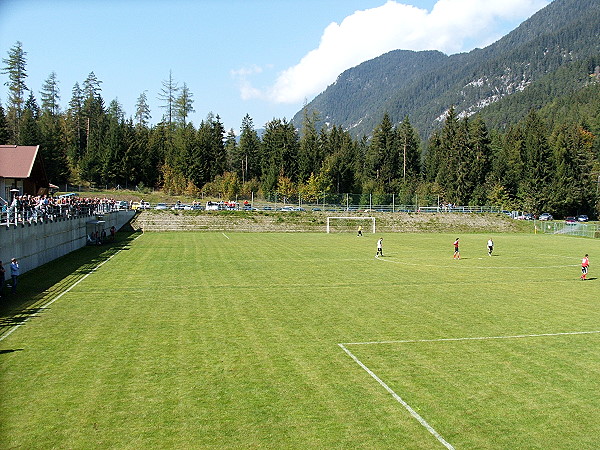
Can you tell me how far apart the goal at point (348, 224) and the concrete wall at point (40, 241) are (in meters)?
36.8

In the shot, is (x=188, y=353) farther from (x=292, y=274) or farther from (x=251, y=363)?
(x=292, y=274)

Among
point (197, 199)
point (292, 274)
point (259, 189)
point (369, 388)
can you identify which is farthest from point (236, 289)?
point (259, 189)

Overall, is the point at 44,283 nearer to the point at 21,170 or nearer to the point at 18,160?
the point at 21,170

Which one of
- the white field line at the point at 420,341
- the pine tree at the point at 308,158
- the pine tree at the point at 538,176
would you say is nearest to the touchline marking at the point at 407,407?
the white field line at the point at 420,341

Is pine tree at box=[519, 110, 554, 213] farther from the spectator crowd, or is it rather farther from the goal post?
the spectator crowd

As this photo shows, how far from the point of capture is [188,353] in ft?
49.1

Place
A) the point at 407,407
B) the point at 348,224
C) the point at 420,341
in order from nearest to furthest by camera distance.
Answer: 1. the point at 407,407
2. the point at 420,341
3. the point at 348,224

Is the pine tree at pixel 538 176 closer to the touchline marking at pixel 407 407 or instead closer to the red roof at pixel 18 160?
the red roof at pixel 18 160

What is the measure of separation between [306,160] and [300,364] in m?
92.7

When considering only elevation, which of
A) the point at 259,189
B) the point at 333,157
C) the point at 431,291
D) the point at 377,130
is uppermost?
the point at 377,130

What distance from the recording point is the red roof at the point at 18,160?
153 feet

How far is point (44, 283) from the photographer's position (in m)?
25.7

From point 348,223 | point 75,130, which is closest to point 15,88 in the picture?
point 75,130

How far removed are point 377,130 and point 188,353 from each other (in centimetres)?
10943
